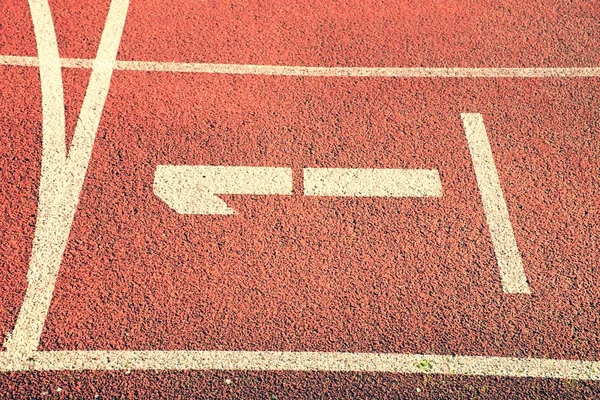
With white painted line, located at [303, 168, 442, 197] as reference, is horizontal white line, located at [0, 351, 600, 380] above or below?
below

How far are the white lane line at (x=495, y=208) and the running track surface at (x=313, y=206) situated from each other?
7 cm

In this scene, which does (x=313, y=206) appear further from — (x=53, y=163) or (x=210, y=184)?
(x=53, y=163)

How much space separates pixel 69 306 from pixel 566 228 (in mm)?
4067

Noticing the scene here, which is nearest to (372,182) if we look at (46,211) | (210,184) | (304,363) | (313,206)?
(313,206)

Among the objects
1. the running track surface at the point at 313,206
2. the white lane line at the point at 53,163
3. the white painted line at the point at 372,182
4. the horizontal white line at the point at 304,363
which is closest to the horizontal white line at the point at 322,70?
the running track surface at the point at 313,206

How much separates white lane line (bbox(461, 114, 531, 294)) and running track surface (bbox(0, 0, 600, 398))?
0.07 m

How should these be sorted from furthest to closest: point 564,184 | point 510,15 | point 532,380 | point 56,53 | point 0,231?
point 510,15 < point 56,53 < point 564,184 < point 0,231 < point 532,380

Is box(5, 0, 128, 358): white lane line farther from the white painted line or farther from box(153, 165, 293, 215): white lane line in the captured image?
the white painted line

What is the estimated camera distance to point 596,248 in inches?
212

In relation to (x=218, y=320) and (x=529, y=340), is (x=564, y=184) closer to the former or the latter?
(x=529, y=340)

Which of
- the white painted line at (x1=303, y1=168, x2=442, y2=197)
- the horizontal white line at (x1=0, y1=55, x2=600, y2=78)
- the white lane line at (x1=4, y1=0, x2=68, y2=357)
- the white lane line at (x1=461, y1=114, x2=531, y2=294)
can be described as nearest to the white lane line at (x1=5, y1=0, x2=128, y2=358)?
the white lane line at (x1=4, y1=0, x2=68, y2=357)

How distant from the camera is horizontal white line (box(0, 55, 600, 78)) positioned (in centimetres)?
661

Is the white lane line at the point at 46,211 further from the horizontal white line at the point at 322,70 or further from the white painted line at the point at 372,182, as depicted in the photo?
the white painted line at the point at 372,182

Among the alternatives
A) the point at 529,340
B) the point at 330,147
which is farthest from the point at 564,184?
the point at 330,147
